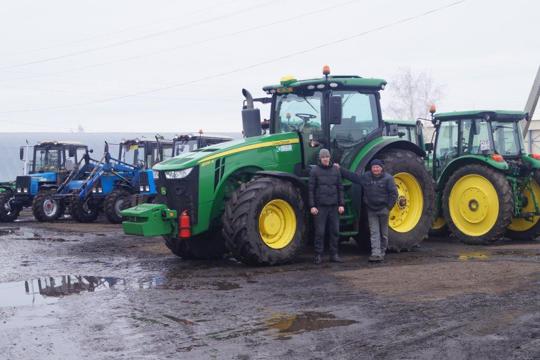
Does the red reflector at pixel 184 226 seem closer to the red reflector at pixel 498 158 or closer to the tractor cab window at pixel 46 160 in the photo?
the red reflector at pixel 498 158

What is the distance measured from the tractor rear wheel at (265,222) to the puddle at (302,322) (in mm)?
2588

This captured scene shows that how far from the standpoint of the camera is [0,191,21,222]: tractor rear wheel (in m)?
20.4

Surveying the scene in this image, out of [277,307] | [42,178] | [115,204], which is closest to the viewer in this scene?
[277,307]

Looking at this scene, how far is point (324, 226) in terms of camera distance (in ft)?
32.6

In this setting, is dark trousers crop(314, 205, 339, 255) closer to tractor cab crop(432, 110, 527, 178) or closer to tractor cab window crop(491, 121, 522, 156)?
tractor cab crop(432, 110, 527, 178)

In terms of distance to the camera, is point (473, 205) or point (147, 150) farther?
point (147, 150)

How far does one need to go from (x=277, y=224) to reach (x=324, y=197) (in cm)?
72

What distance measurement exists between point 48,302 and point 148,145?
12.5 metres

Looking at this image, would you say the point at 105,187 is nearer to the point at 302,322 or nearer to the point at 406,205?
the point at 406,205

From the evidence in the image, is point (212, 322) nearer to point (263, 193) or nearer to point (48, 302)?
point (48, 302)

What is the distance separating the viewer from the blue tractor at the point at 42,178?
63.5 feet

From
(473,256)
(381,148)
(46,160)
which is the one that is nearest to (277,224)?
(381,148)

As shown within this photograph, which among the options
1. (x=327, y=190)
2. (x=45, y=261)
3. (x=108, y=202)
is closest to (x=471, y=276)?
(x=327, y=190)

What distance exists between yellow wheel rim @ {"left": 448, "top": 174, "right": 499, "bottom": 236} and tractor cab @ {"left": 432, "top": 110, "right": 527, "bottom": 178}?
575 millimetres
